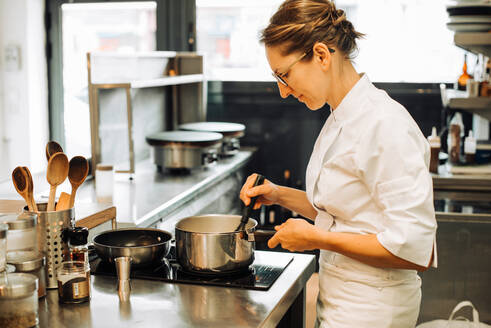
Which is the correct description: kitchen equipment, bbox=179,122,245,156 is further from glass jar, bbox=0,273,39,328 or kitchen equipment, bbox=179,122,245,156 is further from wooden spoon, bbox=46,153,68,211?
glass jar, bbox=0,273,39,328

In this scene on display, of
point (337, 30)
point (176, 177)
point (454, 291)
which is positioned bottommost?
point (454, 291)

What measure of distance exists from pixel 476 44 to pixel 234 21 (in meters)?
1.77

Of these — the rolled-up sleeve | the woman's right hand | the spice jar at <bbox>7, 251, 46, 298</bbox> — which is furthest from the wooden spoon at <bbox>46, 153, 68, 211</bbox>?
the rolled-up sleeve

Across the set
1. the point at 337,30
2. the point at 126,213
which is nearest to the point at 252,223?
the point at 337,30

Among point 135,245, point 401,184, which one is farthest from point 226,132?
point 401,184

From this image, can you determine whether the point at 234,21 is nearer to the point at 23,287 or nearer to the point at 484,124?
the point at 484,124

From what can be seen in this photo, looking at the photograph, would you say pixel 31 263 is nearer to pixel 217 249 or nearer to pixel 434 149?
pixel 217 249

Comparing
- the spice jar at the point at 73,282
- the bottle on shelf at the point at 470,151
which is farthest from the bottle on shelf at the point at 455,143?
the spice jar at the point at 73,282

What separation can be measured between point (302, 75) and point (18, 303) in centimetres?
78

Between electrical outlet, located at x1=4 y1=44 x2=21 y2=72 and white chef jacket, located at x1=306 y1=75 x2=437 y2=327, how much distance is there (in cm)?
334

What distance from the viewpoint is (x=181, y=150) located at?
328cm

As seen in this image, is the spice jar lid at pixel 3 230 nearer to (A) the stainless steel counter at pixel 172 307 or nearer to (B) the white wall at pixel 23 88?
(A) the stainless steel counter at pixel 172 307

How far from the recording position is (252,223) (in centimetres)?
158

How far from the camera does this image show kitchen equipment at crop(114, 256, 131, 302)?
4.69 ft
